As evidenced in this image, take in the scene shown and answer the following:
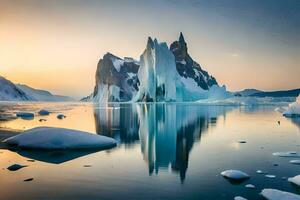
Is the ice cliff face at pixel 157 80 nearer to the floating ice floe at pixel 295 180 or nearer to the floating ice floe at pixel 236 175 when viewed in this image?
the floating ice floe at pixel 236 175

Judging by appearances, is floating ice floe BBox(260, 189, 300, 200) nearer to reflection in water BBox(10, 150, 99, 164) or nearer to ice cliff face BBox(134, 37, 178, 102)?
reflection in water BBox(10, 150, 99, 164)

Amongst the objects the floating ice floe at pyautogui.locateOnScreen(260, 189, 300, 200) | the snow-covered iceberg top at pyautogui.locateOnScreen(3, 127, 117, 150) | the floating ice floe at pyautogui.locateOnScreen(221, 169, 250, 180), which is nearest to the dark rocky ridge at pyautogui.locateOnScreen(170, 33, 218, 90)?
the snow-covered iceberg top at pyautogui.locateOnScreen(3, 127, 117, 150)

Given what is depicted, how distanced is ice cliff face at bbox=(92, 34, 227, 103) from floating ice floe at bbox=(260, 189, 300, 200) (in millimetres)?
92955

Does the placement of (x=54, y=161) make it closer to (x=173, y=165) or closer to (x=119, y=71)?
(x=173, y=165)

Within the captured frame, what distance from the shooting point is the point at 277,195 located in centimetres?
812

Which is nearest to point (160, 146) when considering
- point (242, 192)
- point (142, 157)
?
point (142, 157)

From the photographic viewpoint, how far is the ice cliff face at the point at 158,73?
333 ft

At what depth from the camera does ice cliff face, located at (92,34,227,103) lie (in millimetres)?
103375

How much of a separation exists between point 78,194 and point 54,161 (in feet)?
15.3

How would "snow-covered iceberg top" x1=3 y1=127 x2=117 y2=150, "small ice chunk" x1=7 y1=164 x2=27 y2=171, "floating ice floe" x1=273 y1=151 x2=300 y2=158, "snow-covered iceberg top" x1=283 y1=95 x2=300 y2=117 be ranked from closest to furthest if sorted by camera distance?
"small ice chunk" x1=7 y1=164 x2=27 y2=171 → "floating ice floe" x1=273 y1=151 x2=300 y2=158 → "snow-covered iceberg top" x1=3 y1=127 x2=117 y2=150 → "snow-covered iceberg top" x1=283 y1=95 x2=300 y2=117

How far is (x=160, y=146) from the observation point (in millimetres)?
17828

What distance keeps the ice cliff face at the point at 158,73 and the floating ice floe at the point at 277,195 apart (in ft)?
305

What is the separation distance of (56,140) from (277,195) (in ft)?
35.8

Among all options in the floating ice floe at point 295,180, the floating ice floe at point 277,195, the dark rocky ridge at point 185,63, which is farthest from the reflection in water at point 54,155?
the dark rocky ridge at point 185,63
